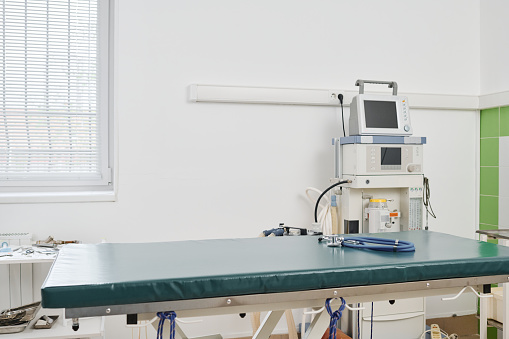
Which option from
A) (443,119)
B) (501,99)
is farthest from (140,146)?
(501,99)

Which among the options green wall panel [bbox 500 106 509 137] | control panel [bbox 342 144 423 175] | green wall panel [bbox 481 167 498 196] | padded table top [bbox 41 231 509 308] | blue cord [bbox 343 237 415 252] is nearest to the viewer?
padded table top [bbox 41 231 509 308]

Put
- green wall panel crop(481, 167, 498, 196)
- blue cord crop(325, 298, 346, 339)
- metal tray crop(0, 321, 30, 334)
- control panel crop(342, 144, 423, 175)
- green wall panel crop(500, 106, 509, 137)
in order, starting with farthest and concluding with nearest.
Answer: green wall panel crop(481, 167, 498, 196), green wall panel crop(500, 106, 509, 137), control panel crop(342, 144, 423, 175), metal tray crop(0, 321, 30, 334), blue cord crop(325, 298, 346, 339)

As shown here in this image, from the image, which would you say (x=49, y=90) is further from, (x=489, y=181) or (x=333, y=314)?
(x=489, y=181)

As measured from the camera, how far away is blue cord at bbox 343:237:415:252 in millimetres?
1981

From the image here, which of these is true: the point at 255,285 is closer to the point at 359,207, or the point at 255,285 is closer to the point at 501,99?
the point at 359,207

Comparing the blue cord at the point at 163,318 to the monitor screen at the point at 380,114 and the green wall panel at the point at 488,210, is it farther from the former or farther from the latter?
the green wall panel at the point at 488,210

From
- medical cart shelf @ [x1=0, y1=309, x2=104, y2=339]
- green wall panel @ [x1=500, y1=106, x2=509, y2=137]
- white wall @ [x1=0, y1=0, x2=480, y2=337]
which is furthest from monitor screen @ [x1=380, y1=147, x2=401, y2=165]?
medical cart shelf @ [x1=0, y1=309, x2=104, y2=339]

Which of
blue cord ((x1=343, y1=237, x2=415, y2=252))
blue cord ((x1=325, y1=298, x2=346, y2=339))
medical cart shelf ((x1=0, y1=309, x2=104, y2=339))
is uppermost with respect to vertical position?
blue cord ((x1=343, y1=237, x2=415, y2=252))

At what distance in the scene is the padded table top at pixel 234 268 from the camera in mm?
1494

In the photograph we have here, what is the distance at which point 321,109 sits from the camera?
3.76 metres

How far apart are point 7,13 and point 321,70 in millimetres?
2175

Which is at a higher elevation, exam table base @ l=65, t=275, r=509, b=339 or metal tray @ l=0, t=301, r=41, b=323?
exam table base @ l=65, t=275, r=509, b=339

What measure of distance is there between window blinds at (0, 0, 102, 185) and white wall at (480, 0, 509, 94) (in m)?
3.01

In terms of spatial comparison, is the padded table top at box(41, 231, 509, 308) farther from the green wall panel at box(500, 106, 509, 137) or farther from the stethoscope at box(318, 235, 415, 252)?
the green wall panel at box(500, 106, 509, 137)
